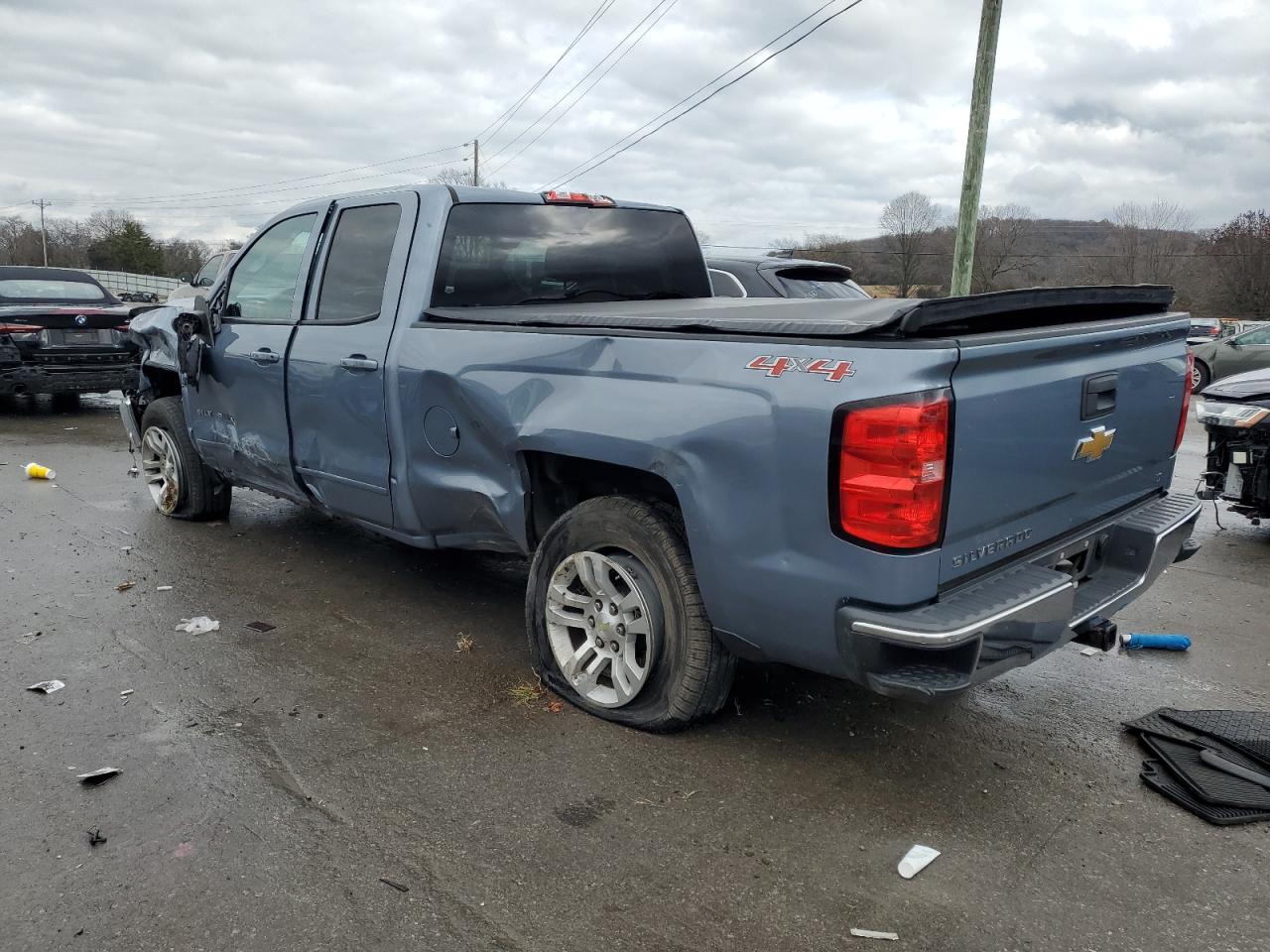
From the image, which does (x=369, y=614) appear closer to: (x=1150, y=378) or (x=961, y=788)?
(x=961, y=788)

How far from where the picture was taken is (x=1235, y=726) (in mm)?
3592

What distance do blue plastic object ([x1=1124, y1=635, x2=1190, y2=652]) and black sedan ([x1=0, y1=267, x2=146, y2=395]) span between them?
9.96 m

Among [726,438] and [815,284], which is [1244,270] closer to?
[815,284]

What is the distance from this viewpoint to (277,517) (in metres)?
6.73

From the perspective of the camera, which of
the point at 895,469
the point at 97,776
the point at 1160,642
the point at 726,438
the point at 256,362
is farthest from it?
the point at 256,362

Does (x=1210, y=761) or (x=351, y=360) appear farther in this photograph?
(x=351, y=360)

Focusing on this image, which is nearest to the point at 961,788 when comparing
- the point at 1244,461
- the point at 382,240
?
the point at 382,240

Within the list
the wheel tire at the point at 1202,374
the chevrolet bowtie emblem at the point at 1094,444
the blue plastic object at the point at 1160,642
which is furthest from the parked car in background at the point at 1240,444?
the wheel tire at the point at 1202,374

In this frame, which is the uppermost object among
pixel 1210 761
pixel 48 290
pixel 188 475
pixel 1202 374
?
pixel 48 290

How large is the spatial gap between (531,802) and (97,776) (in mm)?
1453

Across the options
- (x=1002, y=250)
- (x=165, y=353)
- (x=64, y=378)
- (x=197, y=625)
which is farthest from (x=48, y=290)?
(x=1002, y=250)

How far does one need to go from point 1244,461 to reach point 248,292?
6214 millimetres

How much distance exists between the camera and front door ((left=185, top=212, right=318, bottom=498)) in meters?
4.96

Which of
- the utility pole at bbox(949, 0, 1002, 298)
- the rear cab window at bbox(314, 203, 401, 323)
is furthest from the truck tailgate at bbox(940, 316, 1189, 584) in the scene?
the utility pole at bbox(949, 0, 1002, 298)
